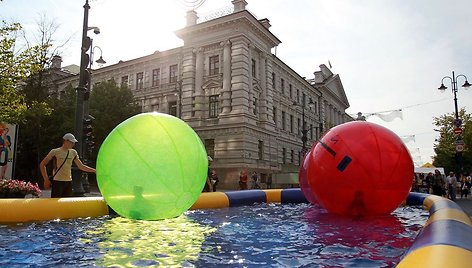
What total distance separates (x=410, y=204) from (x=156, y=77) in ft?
111

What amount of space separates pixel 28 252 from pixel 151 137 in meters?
2.06

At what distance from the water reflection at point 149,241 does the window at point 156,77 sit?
34.5 metres

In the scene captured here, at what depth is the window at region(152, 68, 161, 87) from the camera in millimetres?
39619

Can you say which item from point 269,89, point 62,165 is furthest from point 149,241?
point 269,89

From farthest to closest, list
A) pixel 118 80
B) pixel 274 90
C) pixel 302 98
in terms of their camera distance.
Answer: pixel 302 98 < pixel 118 80 < pixel 274 90

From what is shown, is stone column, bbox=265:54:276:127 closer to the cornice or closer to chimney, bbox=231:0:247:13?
Result: the cornice

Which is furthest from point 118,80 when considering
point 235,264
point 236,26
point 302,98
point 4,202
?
point 235,264

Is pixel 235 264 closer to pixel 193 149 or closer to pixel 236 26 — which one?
pixel 193 149

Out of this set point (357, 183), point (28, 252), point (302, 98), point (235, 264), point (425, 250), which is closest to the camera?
point (425, 250)

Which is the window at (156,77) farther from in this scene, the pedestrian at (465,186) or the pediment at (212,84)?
the pedestrian at (465,186)

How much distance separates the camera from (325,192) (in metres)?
6.28

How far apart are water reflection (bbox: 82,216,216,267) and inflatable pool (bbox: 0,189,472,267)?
936 mm

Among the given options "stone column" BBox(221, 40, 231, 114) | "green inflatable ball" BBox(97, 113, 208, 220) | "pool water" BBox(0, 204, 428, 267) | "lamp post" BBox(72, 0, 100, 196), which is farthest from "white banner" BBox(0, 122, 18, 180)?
"stone column" BBox(221, 40, 231, 114)

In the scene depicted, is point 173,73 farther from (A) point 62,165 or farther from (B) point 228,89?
(A) point 62,165
